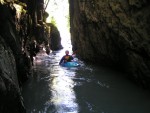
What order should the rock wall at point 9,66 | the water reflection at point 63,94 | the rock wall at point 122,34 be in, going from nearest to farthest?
the rock wall at point 9,66 < the water reflection at point 63,94 < the rock wall at point 122,34

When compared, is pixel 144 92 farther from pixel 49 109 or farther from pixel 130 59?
pixel 49 109

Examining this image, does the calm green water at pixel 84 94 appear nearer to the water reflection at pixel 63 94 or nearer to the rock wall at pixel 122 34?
the water reflection at pixel 63 94

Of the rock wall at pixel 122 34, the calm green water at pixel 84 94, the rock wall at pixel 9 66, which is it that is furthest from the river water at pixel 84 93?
the rock wall at pixel 9 66

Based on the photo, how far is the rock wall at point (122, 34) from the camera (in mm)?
9727

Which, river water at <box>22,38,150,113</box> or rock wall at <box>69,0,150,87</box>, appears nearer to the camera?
river water at <box>22,38,150,113</box>

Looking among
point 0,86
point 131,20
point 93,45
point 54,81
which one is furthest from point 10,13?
point 93,45

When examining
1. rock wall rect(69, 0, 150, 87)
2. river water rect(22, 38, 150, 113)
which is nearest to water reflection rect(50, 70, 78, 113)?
river water rect(22, 38, 150, 113)

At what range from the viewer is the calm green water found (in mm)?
8541

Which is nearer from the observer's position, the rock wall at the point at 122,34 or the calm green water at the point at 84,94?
the calm green water at the point at 84,94

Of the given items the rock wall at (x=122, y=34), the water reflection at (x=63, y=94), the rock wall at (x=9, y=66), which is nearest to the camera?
the rock wall at (x=9, y=66)

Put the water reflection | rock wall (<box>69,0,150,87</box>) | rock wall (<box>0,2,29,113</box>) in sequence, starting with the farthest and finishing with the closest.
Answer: rock wall (<box>69,0,150,87</box>), the water reflection, rock wall (<box>0,2,29,113</box>)

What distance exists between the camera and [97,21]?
15.0 meters

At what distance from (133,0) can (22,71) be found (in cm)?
573

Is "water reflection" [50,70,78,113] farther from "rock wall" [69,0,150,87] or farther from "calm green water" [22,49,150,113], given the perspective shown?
"rock wall" [69,0,150,87]
